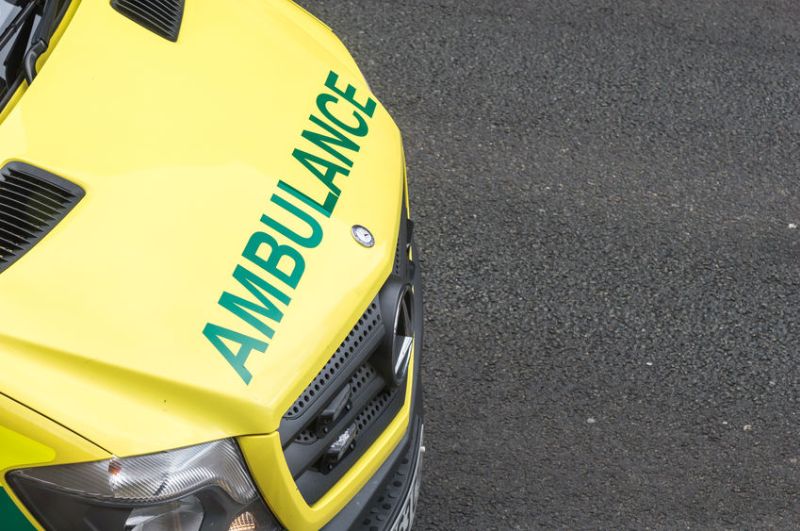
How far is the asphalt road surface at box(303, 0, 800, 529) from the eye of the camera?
149 inches

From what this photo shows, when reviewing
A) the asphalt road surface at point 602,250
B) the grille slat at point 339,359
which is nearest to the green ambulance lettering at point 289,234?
the grille slat at point 339,359

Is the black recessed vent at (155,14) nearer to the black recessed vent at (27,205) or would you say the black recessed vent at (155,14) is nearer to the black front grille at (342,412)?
the black recessed vent at (27,205)

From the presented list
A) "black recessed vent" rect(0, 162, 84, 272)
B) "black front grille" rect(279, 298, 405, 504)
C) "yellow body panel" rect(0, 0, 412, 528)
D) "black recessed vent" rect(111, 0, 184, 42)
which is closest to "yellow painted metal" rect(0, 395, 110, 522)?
"yellow body panel" rect(0, 0, 412, 528)

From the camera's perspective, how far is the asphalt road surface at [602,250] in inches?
149

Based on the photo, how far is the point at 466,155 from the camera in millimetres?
4949

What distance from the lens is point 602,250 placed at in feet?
15.1

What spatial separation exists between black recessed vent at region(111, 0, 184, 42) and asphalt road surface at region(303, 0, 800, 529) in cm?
162

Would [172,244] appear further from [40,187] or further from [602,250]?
[602,250]

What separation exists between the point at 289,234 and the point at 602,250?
2.29 m

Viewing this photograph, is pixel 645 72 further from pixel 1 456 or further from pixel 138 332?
pixel 1 456

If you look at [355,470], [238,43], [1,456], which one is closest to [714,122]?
[238,43]

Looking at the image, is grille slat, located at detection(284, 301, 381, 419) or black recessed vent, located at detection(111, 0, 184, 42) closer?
grille slat, located at detection(284, 301, 381, 419)

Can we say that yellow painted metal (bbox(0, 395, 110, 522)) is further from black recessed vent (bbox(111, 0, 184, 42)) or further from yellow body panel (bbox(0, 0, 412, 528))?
black recessed vent (bbox(111, 0, 184, 42))

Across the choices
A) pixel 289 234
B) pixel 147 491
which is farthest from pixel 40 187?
pixel 147 491
